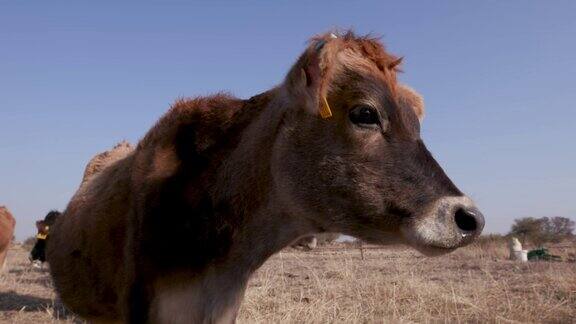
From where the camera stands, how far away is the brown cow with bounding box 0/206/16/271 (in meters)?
16.7

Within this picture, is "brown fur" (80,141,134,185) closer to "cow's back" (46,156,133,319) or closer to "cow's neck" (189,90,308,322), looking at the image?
"cow's back" (46,156,133,319)

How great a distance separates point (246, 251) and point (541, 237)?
43925 mm

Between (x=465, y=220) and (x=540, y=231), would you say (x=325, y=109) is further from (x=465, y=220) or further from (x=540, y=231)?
(x=540, y=231)

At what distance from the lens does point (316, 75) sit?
151 inches

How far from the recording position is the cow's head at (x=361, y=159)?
340cm

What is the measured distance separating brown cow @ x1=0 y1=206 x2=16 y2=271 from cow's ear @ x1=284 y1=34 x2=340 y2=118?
15.3m

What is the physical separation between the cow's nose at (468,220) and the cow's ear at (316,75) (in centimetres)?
109

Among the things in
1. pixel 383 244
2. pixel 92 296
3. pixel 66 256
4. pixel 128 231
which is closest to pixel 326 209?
pixel 383 244

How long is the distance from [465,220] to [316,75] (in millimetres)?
1358

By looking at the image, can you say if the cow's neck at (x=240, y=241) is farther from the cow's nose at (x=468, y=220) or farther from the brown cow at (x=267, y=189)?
the cow's nose at (x=468, y=220)

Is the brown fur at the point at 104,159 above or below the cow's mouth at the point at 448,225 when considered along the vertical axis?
above

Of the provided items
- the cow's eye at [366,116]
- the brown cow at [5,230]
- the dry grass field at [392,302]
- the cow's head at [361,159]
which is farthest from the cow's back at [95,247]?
the brown cow at [5,230]

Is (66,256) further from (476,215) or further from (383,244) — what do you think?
(476,215)

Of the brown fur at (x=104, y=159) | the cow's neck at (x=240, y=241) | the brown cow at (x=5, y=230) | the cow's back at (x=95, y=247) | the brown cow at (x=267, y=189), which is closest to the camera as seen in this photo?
the brown cow at (x=267, y=189)
